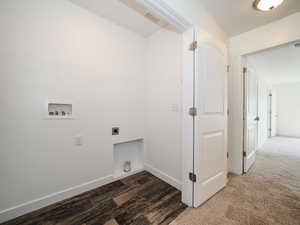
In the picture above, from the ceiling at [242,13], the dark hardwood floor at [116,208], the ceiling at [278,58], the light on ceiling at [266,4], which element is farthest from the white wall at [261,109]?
the dark hardwood floor at [116,208]

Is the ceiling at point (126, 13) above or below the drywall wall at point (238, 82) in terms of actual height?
above

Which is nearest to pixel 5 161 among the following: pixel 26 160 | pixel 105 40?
pixel 26 160

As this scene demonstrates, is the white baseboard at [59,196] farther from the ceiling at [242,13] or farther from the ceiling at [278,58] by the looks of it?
the ceiling at [278,58]

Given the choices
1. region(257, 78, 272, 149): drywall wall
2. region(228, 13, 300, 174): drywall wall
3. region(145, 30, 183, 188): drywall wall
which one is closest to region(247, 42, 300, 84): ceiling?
region(228, 13, 300, 174): drywall wall

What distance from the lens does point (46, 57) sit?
1.52 meters

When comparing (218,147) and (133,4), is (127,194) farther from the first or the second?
(133,4)

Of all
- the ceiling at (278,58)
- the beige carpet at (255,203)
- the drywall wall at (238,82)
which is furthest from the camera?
the ceiling at (278,58)

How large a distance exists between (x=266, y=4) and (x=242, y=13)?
0.88 feet

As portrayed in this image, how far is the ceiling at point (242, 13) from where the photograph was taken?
154cm

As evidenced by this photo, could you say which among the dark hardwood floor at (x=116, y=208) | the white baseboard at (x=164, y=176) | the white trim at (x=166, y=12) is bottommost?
the dark hardwood floor at (x=116, y=208)

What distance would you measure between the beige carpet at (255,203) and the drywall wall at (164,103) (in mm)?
540

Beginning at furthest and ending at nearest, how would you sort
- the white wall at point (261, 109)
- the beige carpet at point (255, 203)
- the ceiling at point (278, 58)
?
the white wall at point (261, 109) < the ceiling at point (278, 58) < the beige carpet at point (255, 203)

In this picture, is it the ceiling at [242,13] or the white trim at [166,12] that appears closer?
the white trim at [166,12]

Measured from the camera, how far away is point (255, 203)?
5.08 ft
